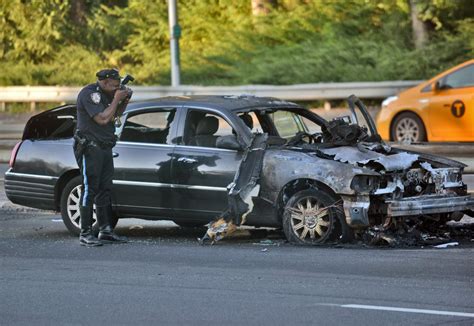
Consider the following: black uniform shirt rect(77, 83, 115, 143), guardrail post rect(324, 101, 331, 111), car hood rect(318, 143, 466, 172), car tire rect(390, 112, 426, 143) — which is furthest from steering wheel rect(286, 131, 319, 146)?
guardrail post rect(324, 101, 331, 111)

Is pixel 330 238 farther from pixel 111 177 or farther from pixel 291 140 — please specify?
pixel 111 177

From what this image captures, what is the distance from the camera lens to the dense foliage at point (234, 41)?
Answer: 1081 inches

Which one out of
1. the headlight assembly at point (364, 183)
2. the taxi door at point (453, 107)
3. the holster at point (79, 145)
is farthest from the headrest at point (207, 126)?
the taxi door at point (453, 107)

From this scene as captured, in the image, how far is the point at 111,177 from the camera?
448 inches

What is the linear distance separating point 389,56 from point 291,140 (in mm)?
16367

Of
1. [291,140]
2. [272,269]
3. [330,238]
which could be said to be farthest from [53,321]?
[291,140]

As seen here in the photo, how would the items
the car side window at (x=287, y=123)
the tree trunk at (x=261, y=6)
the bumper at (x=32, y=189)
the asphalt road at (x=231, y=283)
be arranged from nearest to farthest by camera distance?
the asphalt road at (x=231, y=283), the car side window at (x=287, y=123), the bumper at (x=32, y=189), the tree trunk at (x=261, y=6)

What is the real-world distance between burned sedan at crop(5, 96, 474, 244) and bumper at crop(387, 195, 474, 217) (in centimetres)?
1

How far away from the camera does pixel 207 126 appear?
1155cm

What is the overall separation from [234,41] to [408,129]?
11776 mm

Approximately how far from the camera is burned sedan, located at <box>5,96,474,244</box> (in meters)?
10.5

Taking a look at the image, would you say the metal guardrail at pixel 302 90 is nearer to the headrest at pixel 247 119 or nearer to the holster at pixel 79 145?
the headrest at pixel 247 119

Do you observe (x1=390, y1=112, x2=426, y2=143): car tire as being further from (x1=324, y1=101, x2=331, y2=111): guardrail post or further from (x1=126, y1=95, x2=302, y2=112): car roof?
(x1=126, y1=95, x2=302, y2=112): car roof

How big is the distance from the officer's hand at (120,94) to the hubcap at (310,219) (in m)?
1.85
